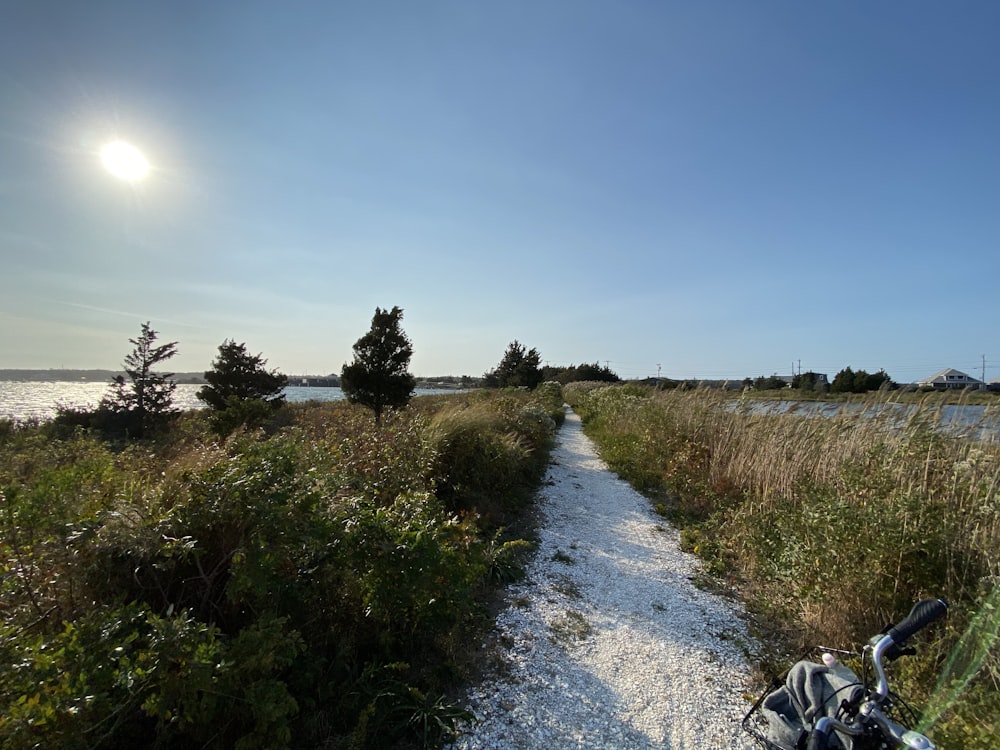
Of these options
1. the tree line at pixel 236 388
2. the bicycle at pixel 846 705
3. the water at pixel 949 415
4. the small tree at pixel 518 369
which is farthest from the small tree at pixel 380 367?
the small tree at pixel 518 369

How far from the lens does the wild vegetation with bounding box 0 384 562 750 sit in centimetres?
165

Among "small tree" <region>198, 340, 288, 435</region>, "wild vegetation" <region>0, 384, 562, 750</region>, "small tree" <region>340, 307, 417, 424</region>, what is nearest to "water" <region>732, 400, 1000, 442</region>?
"wild vegetation" <region>0, 384, 562, 750</region>

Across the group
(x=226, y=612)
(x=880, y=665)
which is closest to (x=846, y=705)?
(x=880, y=665)

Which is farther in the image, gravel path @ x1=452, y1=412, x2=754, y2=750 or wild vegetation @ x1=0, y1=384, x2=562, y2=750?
gravel path @ x1=452, y1=412, x2=754, y2=750

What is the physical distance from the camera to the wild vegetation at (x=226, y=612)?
1.65 meters

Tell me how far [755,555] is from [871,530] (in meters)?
1.64

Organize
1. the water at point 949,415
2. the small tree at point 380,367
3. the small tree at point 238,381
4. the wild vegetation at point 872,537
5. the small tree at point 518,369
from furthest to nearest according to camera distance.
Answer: the small tree at point 518,369 < the small tree at point 238,381 < the small tree at point 380,367 < the water at point 949,415 < the wild vegetation at point 872,537

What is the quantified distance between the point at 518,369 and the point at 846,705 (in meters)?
27.9

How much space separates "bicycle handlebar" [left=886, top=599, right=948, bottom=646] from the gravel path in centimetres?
135

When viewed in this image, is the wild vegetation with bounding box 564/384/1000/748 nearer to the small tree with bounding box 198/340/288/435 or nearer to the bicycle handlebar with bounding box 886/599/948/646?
the bicycle handlebar with bounding box 886/599/948/646

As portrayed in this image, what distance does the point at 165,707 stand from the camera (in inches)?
67.2

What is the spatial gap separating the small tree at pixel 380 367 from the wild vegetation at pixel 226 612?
6973mm

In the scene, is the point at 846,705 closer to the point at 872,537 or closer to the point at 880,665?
the point at 880,665

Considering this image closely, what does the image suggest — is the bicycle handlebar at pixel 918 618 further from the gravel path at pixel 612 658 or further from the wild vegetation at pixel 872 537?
the gravel path at pixel 612 658
